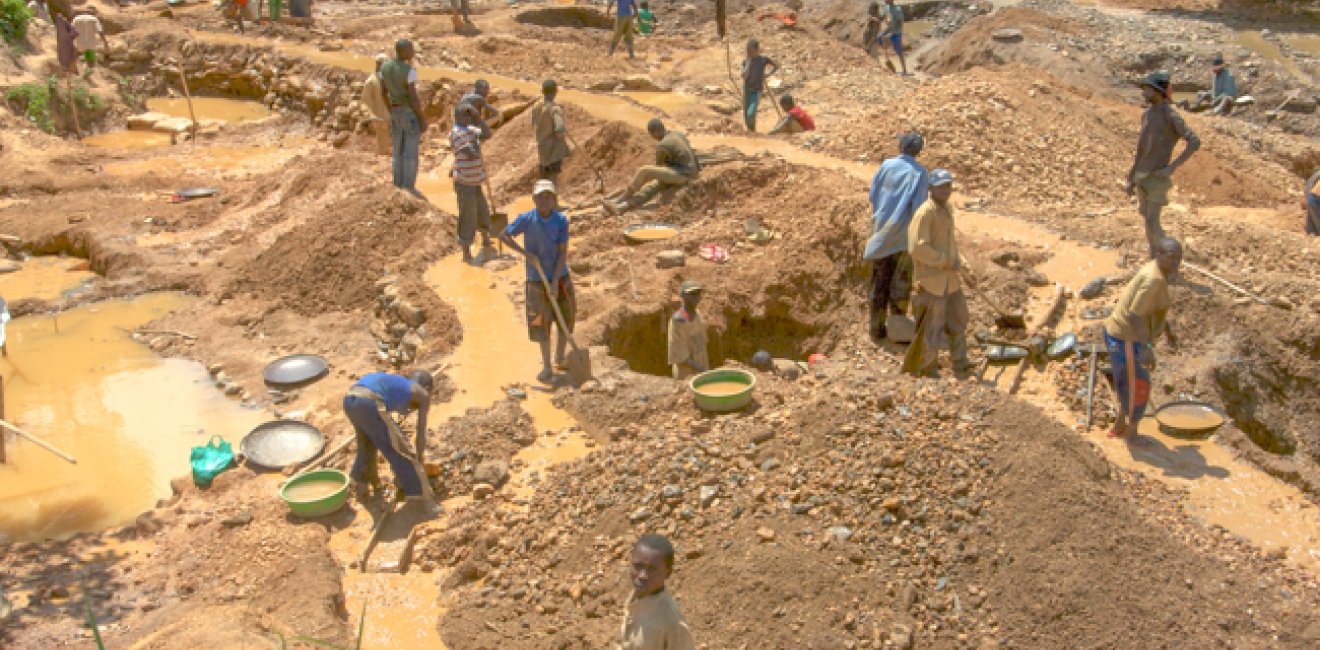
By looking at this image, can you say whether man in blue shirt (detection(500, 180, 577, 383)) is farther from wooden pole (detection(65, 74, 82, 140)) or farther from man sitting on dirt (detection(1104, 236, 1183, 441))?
wooden pole (detection(65, 74, 82, 140))

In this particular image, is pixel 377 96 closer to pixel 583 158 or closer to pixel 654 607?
pixel 583 158

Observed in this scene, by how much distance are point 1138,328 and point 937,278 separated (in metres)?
1.40

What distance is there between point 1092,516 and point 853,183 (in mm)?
6154

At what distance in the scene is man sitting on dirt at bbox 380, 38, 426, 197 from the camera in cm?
1167

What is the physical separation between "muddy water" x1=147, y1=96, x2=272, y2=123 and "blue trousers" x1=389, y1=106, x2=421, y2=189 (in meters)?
6.99

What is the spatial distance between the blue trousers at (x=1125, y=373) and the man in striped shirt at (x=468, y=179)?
575 cm

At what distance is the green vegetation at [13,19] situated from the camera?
17.9 m

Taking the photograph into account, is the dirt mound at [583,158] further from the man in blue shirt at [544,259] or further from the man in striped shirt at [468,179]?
the man in blue shirt at [544,259]

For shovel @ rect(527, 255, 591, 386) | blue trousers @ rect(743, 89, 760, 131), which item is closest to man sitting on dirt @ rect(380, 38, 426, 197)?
shovel @ rect(527, 255, 591, 386)

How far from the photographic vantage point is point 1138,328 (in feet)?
23.1

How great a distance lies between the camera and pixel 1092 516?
5.80m

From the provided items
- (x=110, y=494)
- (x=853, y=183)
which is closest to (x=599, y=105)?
(x=853, y=183)

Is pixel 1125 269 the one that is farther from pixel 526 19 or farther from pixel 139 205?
pixel 526 19

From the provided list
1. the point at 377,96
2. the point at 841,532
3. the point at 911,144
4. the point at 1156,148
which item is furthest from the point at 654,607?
the point at 377,96
